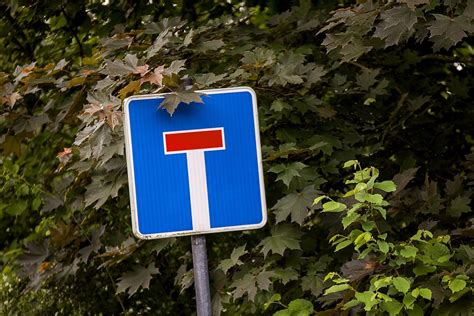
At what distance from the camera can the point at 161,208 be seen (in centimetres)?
245

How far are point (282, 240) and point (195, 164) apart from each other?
138 centimetres

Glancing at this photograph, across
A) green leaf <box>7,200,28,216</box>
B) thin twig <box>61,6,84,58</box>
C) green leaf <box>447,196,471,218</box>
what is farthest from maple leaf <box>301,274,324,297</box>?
thin twig <box>61,6,84,58</box>

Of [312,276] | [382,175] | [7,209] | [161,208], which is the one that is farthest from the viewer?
[7,209]

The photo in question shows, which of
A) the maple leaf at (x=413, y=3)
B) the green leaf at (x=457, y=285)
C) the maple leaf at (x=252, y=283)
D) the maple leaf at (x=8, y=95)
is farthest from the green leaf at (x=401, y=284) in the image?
the maple leaf at (x=8, y=95)

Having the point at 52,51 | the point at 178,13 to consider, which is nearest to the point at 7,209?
the point at 52,51

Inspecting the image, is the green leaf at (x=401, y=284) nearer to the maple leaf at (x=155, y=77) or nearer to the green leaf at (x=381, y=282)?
the green leaf at (x=381, y=282)

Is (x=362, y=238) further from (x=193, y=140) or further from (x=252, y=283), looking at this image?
(x=193, y=140)

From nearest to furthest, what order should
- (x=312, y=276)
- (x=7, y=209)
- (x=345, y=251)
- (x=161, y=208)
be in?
(x=161, y=208) → (x=312, y=276) → (x=345, y=251) → (x=7, y=209)

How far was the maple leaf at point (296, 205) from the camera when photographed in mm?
3717

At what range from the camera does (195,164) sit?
8.07ft

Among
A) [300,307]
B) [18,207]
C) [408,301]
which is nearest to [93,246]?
[18,207]

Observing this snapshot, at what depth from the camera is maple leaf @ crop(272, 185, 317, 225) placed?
3.72 m

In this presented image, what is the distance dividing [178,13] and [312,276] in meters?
2.06

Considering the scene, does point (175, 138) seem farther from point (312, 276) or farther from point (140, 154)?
point (312, 276)
